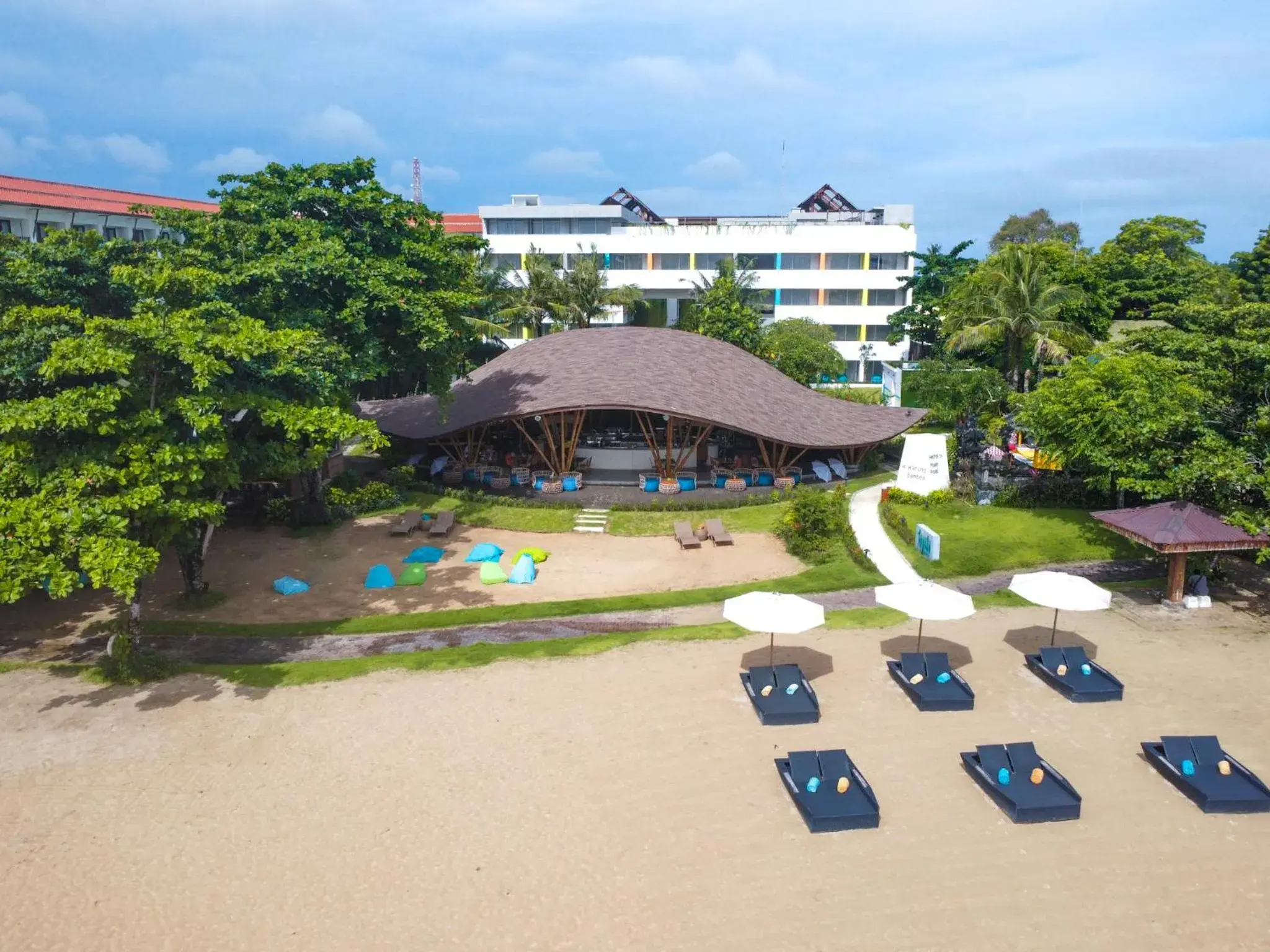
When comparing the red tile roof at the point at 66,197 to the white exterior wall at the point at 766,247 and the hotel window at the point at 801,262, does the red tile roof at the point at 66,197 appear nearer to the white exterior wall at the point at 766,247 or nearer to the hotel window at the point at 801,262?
the white exterior wall at the point at 766,247

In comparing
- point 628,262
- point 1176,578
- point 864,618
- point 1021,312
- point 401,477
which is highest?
point 628,262

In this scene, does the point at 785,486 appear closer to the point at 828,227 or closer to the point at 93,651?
the point at 93,651

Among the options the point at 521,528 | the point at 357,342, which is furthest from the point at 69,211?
the point at 521,528

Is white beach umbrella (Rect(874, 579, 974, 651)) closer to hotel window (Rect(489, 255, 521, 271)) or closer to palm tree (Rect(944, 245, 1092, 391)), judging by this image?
palm tree (Rect(944, 245, 1092, 391))

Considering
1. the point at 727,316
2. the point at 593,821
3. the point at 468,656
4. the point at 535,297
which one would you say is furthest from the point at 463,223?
the point at 593,821

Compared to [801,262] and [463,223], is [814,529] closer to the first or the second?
[801,262]

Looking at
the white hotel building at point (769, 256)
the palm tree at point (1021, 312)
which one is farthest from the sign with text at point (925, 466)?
the white hotel building at point (769, 256)

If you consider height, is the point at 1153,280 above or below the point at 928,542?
above
